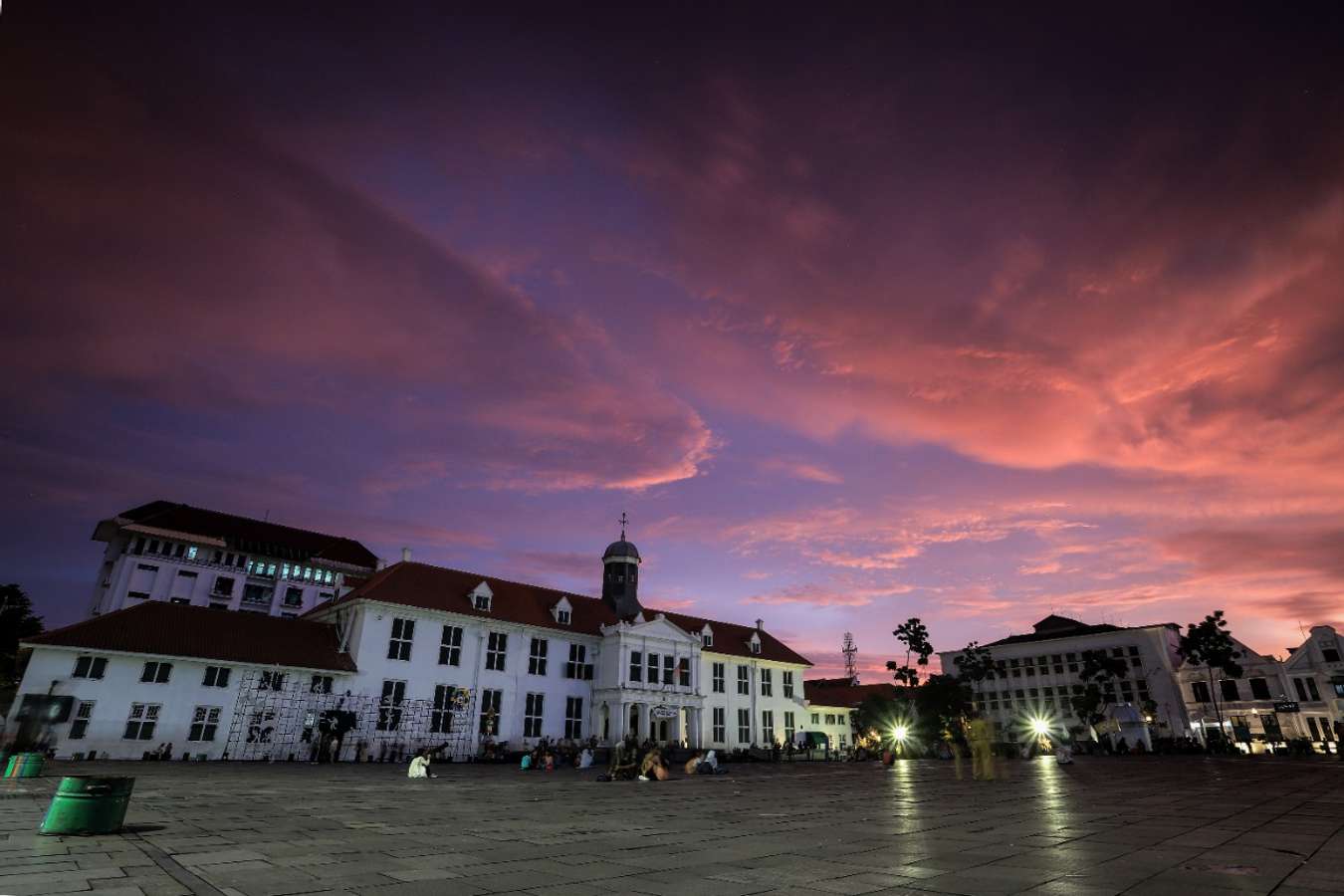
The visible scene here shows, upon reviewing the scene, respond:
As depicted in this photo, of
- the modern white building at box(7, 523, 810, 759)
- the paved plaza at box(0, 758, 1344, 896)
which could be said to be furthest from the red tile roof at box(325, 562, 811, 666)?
the paved plaza at box(0, 758, 1344, 896)

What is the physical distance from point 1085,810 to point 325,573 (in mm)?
85735

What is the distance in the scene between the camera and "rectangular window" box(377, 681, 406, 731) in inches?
1561

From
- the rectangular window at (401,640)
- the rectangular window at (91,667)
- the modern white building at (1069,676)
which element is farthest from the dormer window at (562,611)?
the modern white building at (1069,676)

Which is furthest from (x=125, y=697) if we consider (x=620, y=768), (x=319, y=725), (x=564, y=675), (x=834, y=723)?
(x=834, y=723)

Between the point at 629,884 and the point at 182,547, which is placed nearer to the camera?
the point at 629,884

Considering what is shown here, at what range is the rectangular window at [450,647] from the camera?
143 ft

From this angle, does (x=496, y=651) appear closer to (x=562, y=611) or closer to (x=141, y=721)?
(x=562, y=611)

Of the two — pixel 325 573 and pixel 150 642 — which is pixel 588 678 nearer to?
pixel 150 642

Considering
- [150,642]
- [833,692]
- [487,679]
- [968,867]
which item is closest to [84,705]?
[150,642]

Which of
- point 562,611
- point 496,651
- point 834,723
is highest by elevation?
point 562,611

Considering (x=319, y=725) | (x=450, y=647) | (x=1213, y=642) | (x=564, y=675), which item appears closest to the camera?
(x=319, y=725)

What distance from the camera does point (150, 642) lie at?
34469 millimetres

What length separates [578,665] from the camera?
50688mm

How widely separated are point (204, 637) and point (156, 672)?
274 cm
